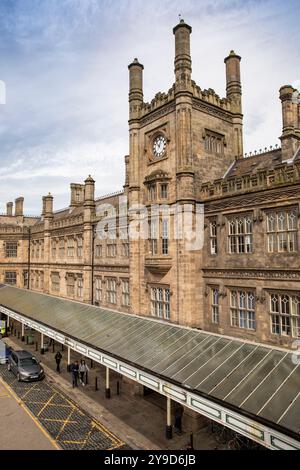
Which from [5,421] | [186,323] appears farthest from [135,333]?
[5,421]

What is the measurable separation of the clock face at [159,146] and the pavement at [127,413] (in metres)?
15.9

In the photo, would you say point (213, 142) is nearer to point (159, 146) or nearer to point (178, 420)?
point (159, 146)

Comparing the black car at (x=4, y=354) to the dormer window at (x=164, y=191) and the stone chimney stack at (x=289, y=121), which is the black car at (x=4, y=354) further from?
the stone chimney stack at (x=289, y=121)

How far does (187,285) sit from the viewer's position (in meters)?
20.0

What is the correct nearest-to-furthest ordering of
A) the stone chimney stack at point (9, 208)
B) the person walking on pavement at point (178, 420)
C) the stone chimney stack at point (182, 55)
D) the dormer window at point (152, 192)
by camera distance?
the person walking on pavement at point (178, 420) → the stone chimney stack at point (182, 55) → the dormer window at point (152, 192) → the stone chimney stack at point (9, 208)

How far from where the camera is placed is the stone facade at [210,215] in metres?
16.6

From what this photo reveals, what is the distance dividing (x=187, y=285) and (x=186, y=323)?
228 centimetres

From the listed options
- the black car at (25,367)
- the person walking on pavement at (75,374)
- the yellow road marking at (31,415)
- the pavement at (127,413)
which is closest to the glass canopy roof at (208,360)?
the person walking on pavement at (75,374)

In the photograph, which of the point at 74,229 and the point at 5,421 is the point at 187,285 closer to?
the point at 5,421

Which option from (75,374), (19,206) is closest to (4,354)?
(75,374)

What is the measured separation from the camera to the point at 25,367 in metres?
23.3

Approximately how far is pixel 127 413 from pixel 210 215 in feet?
40.2

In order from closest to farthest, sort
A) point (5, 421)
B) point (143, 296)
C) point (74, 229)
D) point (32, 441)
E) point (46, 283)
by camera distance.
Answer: point (32, 441)
point (5, 421)
point (143, 296)
point (74, 229)
point (46, 283)

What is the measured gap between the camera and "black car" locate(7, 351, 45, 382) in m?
22.7
